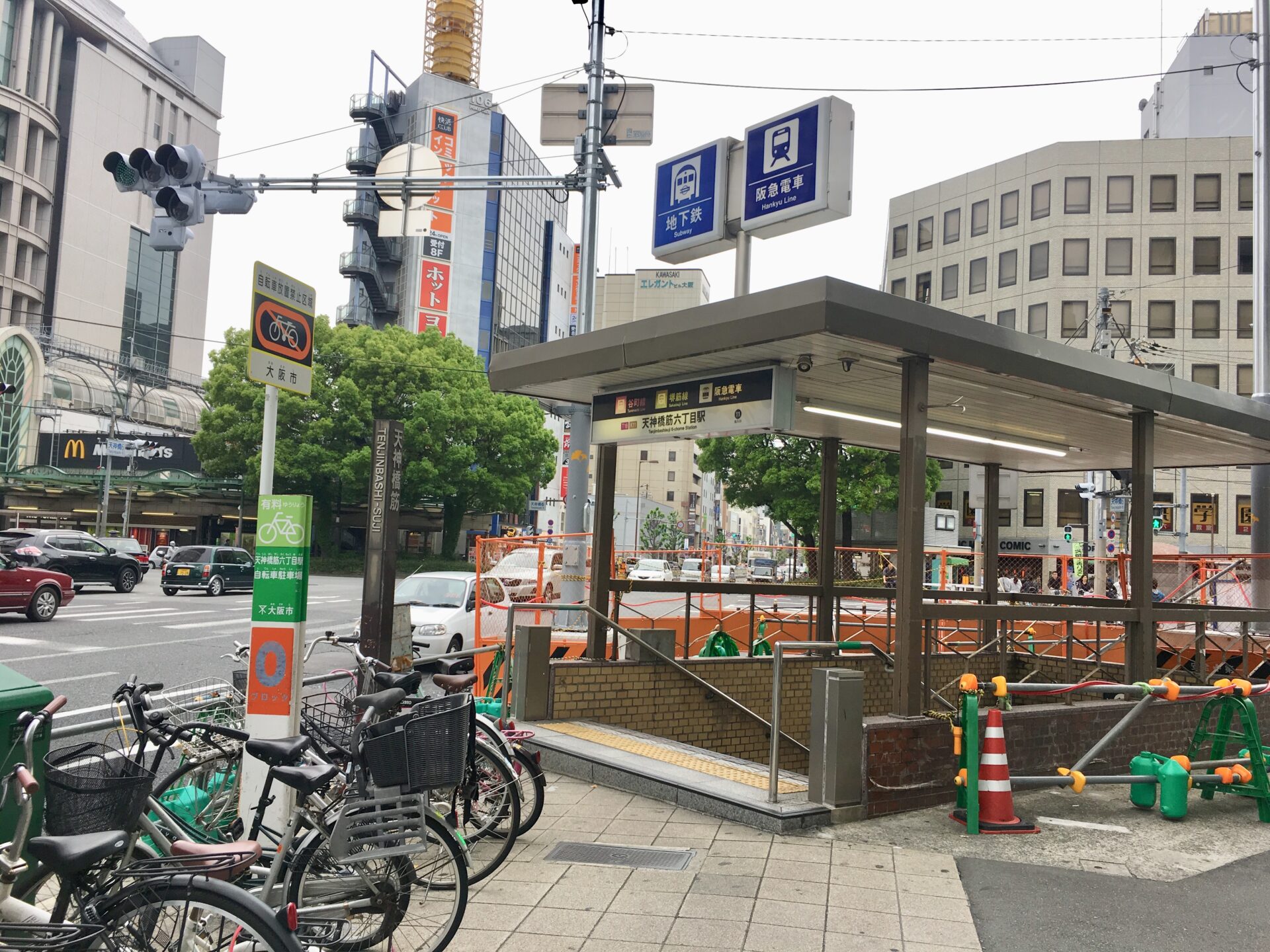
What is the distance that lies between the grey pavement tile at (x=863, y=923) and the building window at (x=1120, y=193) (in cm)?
5321

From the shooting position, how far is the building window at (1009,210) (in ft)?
173

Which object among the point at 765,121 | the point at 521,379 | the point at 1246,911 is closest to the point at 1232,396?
the point at 765,121

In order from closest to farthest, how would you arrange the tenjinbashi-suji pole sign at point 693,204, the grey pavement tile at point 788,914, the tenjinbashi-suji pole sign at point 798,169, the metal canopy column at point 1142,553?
the grey pavement tile at point 788,914 < the tenjinbashi-suji pole sign at point 798,169 < the metal canopy column at point 1142,553 < the tenjinbashi-suji pole sign at point 693,204

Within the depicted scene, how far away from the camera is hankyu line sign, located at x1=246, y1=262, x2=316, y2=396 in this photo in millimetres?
6035

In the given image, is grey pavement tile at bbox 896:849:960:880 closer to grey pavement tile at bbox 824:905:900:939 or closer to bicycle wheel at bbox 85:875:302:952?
grey pavement tile at bbox 824:905:900:939

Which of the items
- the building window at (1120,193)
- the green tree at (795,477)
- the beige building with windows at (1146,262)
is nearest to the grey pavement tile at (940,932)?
the green tree at (795,477)

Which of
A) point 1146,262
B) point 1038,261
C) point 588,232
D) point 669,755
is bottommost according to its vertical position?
point 669,755

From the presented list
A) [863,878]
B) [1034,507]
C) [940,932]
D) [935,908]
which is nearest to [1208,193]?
[1034,507]

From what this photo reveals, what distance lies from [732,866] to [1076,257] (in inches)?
2046

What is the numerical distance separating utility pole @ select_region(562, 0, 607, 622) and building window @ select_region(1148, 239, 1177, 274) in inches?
1724

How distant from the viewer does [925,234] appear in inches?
2270

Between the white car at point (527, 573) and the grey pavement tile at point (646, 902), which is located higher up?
the white car at point (527, 573)

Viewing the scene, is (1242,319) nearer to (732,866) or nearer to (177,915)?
(732,866)

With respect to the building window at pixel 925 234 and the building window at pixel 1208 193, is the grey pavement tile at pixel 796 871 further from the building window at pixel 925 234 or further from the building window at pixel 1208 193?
the building window at pixel 925 234
